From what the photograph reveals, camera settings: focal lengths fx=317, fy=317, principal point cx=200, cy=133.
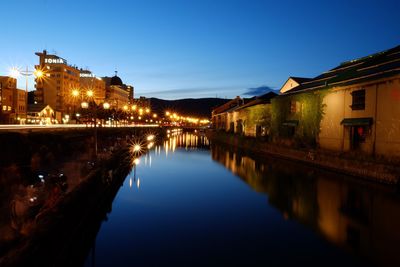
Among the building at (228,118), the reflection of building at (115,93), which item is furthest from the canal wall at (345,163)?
the reflection of building at (115,93)

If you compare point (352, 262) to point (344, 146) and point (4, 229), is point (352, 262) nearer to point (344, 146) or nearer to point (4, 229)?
point (4, 229)

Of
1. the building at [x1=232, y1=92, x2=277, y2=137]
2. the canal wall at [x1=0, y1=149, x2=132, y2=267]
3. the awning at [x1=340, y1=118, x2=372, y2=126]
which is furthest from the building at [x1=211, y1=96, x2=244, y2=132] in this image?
the canal wall at [x1=0, y1=149, x2=132, y2=267]

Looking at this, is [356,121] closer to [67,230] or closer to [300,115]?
[300,115]

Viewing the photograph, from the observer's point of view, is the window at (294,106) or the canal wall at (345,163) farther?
the window at (294,106)

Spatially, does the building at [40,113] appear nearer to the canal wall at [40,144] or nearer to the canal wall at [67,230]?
the canal wall at [40,144]

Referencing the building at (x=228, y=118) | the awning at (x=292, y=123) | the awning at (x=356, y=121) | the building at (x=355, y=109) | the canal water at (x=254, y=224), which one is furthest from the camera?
the building at (x=228, y=118)

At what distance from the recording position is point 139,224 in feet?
42.4

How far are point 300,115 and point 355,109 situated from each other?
8.24 metres

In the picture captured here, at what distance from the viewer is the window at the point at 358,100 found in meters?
23.2

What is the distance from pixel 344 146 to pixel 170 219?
56.2ft

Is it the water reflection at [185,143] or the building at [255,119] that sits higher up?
the building at [255,119]

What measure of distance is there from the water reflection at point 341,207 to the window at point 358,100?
5616 millimetres

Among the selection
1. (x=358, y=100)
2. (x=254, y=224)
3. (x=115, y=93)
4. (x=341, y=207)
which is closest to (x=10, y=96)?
(x=115, y=93)

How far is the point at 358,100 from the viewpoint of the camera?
77.6 feet
